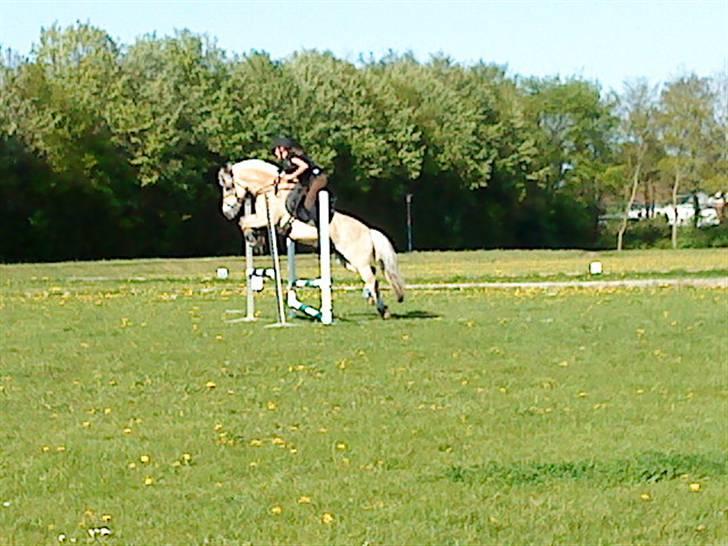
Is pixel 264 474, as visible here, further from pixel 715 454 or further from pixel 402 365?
pixel 402 365

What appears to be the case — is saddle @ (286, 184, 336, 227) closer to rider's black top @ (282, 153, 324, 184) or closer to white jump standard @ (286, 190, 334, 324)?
rider's black top @ (282, 153, 324, 184)

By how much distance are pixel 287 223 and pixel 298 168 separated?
3.62 ft

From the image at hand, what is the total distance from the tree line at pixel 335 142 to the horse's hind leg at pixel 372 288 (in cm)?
5062

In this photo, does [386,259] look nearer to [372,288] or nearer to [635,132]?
[372,288]

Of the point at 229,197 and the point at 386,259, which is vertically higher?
the point at 229,197

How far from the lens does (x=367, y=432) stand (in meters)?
11.2

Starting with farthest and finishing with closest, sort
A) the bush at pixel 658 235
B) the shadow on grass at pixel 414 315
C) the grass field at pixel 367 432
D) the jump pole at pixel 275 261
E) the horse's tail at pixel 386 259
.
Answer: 1. the bush at pixel 658 235
2. the shadow on grass at pixel 414 315
3. the horse's tail at pixel 386 259
4. the jump pole at pixel 275 261
5. the grass field at pixel 367 432

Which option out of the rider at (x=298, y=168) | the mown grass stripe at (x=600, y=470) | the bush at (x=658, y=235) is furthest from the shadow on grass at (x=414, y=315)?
the bush at (x=658, y=235)

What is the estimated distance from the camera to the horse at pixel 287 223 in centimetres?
2286

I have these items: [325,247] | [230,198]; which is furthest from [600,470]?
[230,198]

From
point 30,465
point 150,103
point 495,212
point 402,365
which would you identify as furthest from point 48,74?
point 30,465

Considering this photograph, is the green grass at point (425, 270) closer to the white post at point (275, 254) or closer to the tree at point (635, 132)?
the white post at point (275, 254)

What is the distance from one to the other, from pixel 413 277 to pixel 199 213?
38.1 metres

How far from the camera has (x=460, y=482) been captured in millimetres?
9188
